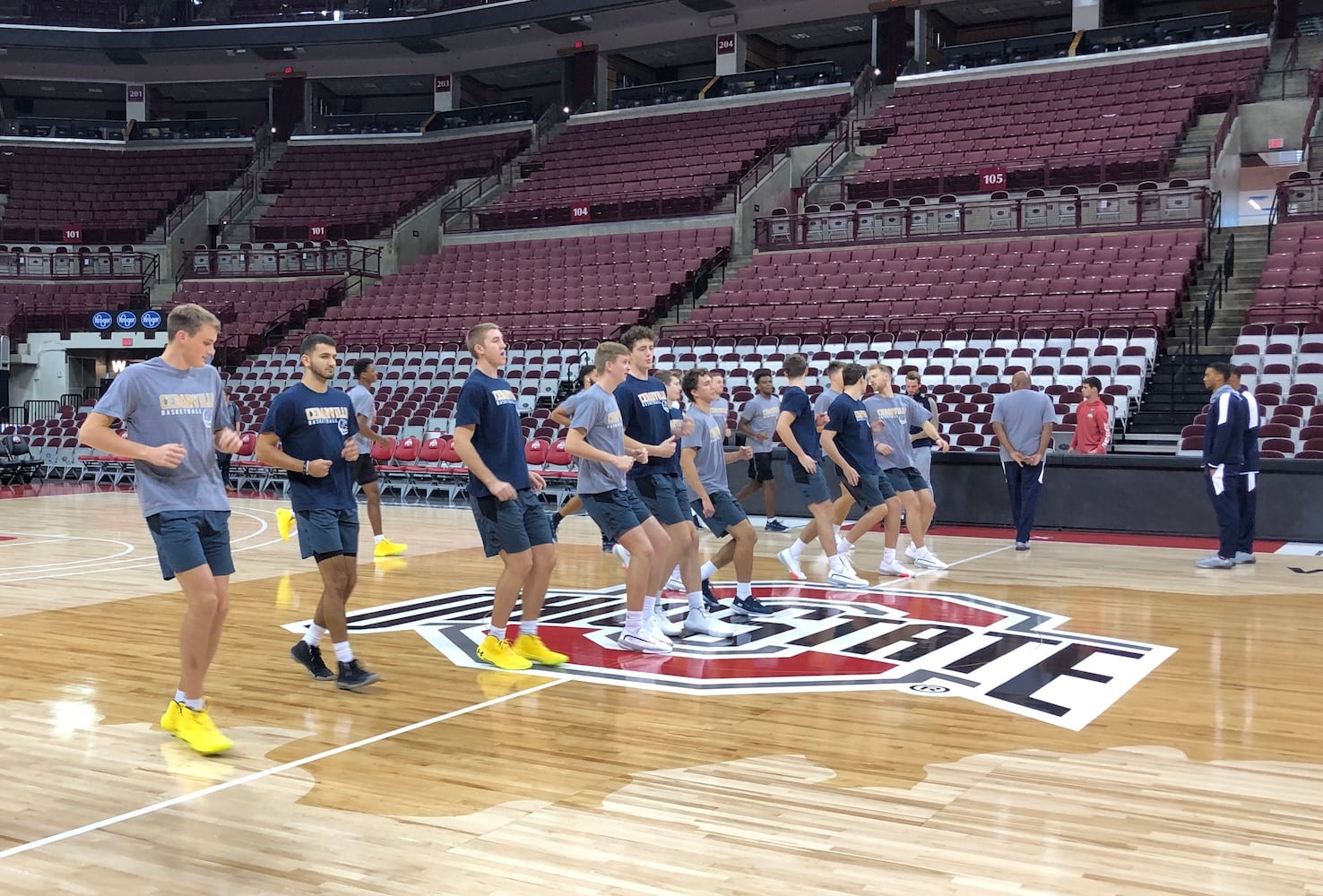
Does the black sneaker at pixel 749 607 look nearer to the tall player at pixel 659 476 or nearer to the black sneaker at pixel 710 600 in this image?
the black sneaker at pixel 710 600

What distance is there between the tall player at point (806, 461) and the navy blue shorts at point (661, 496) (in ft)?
4.92

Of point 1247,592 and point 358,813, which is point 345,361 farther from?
point 358,813

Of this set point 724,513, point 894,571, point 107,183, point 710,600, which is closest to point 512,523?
point 724,513

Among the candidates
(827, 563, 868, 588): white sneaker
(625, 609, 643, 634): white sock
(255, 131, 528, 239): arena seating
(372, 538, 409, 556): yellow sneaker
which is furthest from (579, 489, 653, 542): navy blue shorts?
(255, 131, 528, 239): arena seating

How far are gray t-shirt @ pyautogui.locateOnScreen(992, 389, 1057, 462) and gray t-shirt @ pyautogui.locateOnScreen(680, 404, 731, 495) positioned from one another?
Answer: 451 cm

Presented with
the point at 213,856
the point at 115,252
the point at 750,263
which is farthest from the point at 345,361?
the point at 213,856

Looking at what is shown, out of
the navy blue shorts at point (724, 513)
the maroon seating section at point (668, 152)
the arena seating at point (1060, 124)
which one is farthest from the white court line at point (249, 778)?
the maroon seating section at point (668, 152)

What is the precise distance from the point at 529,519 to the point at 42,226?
30.1 m

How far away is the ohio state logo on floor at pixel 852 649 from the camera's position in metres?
5.73

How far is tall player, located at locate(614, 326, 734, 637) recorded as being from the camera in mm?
6547

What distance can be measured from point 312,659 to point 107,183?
32378mm

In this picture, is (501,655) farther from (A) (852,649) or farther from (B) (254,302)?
(B) (254,302)

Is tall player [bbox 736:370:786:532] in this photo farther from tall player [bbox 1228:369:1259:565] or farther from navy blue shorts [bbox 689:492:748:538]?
tall player [bbox 1228:369:1259:565]

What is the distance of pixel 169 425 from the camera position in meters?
4.67
